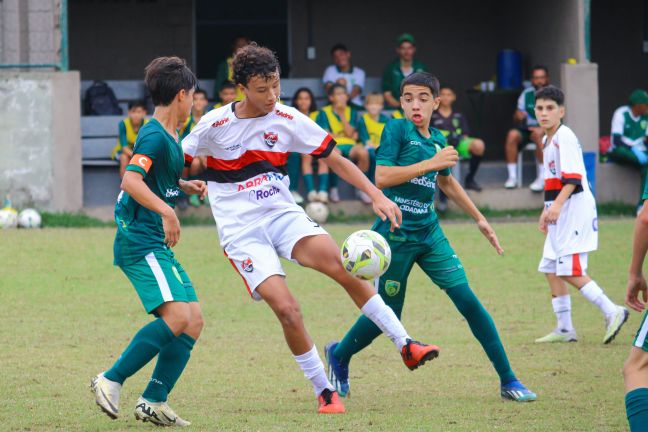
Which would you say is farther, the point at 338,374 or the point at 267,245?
the point at 338,374

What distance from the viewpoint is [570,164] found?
28.0 feet

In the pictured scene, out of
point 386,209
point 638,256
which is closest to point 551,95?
point 386,209

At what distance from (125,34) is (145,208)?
14579mm

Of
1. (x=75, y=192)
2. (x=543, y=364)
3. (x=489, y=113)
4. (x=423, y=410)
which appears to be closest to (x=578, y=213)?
(x=543, y=364)

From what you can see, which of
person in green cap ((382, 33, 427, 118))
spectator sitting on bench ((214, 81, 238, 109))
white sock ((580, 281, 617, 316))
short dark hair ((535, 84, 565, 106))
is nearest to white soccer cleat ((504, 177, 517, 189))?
person in green cap ((382, 33, 427, 118))

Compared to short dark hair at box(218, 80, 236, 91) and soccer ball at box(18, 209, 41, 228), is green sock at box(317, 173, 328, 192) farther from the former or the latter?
soccer ball at box(18, 209, 41, 228)

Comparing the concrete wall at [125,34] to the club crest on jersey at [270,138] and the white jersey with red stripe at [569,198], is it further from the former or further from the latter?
the club crest on jersey at [270,138]

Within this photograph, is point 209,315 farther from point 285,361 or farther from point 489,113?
point 489,113

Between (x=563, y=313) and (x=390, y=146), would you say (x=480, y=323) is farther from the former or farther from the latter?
(x=563, y=313)

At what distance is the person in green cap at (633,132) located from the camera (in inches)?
661

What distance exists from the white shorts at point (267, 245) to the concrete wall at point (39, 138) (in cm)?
970

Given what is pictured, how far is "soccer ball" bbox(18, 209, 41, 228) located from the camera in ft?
48.0

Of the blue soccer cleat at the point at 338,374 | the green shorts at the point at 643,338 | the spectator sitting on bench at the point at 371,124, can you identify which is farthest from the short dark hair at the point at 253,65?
the spectator sitting on bench at the point at 371,124

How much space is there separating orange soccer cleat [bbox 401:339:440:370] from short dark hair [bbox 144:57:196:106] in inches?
71.7
